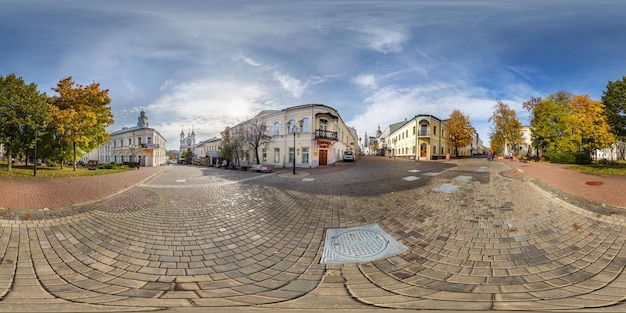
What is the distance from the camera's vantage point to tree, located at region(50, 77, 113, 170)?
1686 centimetres

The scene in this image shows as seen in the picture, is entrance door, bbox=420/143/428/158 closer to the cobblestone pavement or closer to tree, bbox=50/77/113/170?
the cobblestone pavement

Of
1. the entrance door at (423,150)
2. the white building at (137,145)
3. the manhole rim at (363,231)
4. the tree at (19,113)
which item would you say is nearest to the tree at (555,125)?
A: the entrance door at (423,150)

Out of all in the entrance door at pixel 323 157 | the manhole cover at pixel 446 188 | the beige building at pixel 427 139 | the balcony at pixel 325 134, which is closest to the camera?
the manhole cover at pixel 446 188

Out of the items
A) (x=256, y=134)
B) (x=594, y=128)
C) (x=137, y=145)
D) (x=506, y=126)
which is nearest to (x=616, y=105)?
(x=594, y=128)

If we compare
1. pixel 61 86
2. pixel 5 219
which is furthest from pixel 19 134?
pixel 5 219

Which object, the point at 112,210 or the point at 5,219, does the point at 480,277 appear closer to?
the point at 112,210

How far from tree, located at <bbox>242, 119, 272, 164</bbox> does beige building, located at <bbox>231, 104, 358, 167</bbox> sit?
45 cm

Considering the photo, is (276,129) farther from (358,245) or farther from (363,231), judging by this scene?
(358,245)

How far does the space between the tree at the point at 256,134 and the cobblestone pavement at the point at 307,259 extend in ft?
59.1

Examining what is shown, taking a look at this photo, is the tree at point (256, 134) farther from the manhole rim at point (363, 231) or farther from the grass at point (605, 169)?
the grass at point (605, 169)

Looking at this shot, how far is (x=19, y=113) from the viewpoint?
13562 mm

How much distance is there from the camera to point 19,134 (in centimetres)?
1378

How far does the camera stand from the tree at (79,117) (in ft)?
55.3

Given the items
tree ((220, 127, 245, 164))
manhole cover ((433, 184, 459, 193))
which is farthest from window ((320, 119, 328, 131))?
manhole cover ((433, 184, 459, 193))
